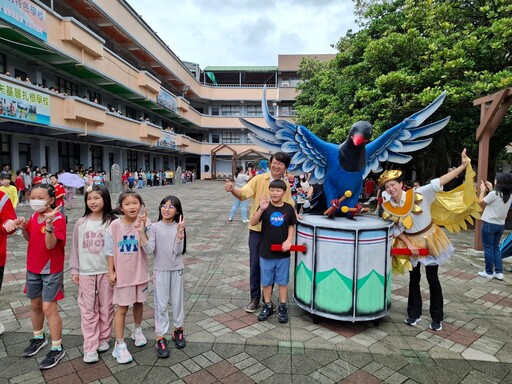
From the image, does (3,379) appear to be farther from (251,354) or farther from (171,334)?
(251,354)

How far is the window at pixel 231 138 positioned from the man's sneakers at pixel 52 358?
38881 mm

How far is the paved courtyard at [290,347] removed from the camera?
2.73 meters

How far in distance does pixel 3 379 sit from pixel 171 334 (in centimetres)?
134

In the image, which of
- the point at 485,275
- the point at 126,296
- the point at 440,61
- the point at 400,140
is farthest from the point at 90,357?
the point at 440,61

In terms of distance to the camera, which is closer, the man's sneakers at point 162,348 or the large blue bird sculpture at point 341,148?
the man's sneakers at point 162,348

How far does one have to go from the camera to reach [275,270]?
3.69 metres

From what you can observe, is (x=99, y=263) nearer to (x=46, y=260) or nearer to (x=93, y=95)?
(x=46, y=260)

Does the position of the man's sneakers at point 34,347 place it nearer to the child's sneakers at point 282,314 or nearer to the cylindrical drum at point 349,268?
the child's sneakers at point 282,314

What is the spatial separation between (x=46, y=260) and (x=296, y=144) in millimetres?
2753

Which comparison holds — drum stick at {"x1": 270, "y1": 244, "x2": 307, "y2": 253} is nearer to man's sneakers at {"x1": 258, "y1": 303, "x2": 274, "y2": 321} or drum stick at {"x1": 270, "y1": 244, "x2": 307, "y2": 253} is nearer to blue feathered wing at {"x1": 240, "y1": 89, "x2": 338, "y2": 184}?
man's sneakers at {"x1": 258, "y1": 303, "x2": 274, "y2": 321}

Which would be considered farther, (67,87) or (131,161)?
(131,161)

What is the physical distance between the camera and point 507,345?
3.27 m

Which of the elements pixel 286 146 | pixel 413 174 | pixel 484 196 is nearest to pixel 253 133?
pixel 286 146

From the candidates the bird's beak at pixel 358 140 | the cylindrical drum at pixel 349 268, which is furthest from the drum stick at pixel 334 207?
the bird's beak at pixel 358 140
